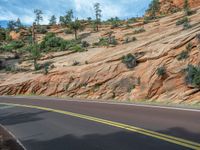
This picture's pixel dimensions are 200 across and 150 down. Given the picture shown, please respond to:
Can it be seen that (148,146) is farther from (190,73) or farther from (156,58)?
(156,58)

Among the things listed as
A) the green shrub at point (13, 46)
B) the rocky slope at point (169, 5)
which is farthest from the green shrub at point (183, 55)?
the rocky slope at point (169, 5)

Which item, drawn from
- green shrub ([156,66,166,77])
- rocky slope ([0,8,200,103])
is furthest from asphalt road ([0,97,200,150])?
green shrub ([156,66,166,77])

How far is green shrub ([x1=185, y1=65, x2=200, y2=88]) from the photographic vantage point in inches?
909

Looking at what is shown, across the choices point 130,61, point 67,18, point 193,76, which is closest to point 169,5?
point 67,18

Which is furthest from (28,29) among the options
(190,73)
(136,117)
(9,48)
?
(136,117)

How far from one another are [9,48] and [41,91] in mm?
34169

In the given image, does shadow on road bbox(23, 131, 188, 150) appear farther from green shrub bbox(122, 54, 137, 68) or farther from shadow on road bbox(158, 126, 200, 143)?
green shrub bbox(122, 54, 137, 68)

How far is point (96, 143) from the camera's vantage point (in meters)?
9.89

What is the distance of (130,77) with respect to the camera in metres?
→ 30.1

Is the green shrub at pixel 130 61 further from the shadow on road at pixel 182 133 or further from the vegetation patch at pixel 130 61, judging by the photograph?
the shadow on road at pixel 182 133

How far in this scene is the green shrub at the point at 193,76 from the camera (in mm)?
23095

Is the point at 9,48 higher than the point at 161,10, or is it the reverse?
the point at 161,10

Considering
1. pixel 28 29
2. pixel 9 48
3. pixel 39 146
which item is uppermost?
pixel 28 29

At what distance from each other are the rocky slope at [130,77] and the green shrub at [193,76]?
38 centimetres
